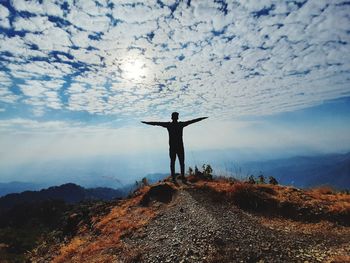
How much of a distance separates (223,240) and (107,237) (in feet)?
18.4

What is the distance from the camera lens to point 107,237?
487 inches

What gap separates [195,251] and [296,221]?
4.87 m

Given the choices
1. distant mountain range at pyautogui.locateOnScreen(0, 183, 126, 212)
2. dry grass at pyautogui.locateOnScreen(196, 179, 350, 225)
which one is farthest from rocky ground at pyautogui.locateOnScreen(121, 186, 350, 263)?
distant mountain range at pyautogui.locateOnScreen(0, 183, 126, 212)

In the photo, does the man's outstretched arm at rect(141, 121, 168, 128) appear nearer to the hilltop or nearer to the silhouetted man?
the silhouetted man

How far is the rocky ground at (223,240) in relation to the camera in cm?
805

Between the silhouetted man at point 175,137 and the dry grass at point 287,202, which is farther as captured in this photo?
the silhouetted man at point 175,137

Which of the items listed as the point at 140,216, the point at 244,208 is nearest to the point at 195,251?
the point at 244,208

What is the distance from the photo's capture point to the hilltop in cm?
837

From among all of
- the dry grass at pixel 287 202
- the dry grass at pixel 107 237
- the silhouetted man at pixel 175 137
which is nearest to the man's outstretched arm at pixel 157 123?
the silhouetted man at pixel 175 137

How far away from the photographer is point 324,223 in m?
10.7

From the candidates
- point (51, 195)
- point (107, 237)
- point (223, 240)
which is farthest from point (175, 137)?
point (51, 195)

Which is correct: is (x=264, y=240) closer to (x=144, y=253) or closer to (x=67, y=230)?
(x=144, y=253)

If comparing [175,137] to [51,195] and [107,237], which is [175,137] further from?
[51,195]

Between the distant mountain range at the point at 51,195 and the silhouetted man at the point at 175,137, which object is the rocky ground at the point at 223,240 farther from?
the distant mountain range at the point at 51,195
